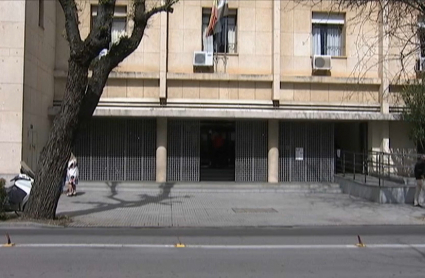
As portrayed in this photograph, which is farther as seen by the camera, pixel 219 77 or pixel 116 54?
pixel 219 77

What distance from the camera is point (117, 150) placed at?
20.5m

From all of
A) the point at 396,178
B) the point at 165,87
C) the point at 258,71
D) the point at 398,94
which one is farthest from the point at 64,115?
the point at 398,94

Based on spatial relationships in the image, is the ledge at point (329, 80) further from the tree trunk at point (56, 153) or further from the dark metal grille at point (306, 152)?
the tree trunk at point (56, 153)

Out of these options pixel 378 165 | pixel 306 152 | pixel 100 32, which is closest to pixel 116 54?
pixel 100 32

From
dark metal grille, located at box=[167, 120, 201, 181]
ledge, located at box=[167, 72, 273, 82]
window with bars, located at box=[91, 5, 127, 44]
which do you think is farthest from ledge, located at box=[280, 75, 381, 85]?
window with bars, located at box=[91, 5, 127, 44]

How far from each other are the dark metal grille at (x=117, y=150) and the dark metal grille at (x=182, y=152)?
2.28 feet

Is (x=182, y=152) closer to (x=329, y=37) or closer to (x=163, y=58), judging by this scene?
(x=163, y=58)

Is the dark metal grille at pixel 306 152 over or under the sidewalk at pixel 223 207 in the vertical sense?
over

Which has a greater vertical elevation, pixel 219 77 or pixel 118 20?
pixel 118 20

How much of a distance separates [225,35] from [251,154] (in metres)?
5.02

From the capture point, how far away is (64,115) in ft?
39.4

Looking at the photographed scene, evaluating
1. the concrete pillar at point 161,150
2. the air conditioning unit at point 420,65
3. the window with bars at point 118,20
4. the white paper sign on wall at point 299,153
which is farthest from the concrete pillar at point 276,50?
the window with bars at point 118,20

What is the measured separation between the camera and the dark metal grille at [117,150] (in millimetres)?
20484
